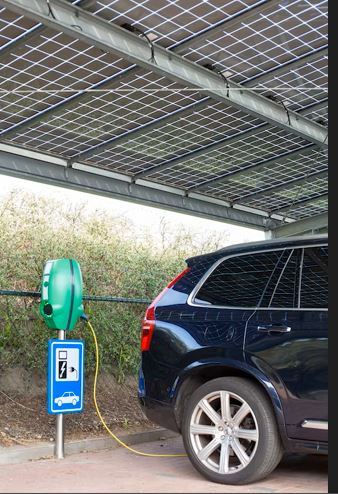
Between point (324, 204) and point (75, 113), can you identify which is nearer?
point (75, 113)

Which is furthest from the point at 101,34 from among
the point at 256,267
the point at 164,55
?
the point at 256,267

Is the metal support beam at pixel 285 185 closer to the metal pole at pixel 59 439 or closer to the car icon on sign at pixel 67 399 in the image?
the car icon on sign at pixel 67 399

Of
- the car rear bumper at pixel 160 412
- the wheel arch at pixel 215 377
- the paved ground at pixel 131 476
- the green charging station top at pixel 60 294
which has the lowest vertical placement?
the paved ground at pixel 131 476

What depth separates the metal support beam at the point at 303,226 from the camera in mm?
16609

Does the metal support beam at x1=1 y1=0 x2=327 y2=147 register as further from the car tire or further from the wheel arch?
the car tire

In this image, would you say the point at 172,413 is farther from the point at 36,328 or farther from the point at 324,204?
the point at 324,204

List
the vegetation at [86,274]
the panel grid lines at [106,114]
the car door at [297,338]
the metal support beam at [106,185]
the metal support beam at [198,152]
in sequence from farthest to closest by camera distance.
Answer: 1. the metal support beam at [198,152]
2. the metal support beam at [106,185]
3. the panel grid lines at [106,114]
4. the vegetation at [86,274]
5. the car door at [297,338]

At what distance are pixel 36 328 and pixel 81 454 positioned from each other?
61.5 inches

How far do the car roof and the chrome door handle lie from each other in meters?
0.73

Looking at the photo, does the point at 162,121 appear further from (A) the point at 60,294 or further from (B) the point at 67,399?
(B) the point at 67,399

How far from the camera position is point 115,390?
9078 mm

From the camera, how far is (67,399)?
277 inches

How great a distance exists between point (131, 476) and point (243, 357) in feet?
4.66

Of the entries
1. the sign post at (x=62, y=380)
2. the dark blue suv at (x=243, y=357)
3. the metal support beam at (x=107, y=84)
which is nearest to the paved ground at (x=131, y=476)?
the dark blue suv at (x=243, y=357)
